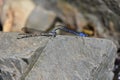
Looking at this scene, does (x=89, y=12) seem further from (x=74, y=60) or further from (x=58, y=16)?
(x=74, y=60)

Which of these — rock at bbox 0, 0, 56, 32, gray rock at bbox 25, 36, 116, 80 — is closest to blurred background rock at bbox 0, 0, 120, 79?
rock at bbox 0, 0, 56, 32

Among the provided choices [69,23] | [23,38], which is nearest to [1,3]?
[69,23]

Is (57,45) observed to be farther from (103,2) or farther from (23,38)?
(103,2)

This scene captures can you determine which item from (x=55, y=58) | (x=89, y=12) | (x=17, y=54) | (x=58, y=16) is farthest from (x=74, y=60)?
(x=58, y=16)

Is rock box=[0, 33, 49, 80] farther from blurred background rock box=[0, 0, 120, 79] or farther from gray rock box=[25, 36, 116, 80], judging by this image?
blurred background rock box=[0, 0, 120, 79]

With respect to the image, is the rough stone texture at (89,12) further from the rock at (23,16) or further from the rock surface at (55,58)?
the rock surface at (55,58)

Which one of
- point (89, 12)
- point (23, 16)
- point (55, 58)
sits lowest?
point (23, 16)
